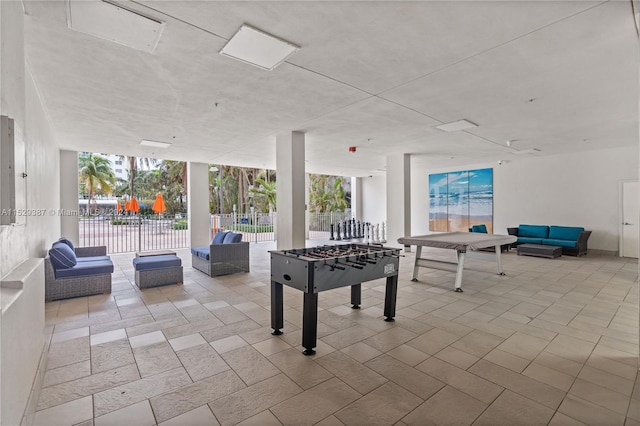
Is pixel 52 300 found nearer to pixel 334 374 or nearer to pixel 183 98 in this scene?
pixel 183 98

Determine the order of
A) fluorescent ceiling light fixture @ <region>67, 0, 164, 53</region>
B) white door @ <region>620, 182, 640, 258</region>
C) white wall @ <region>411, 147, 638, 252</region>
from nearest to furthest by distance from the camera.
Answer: fluorescent ceiling light fixture @ <region>67, 0, 164, 53</region>
white door @ <region>620, 182, 640, 258</region>
white wall @ <region>411, 147, 638, 252</region>

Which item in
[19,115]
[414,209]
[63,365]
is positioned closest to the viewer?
[19,115]

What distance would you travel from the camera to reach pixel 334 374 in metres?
2.69

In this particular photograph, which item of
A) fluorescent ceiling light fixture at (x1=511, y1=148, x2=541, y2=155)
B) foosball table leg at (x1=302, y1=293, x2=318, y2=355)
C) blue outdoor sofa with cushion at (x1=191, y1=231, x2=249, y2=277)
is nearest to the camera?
foosball table leg at (x1=302, y1=293, x2=318, y2=355)

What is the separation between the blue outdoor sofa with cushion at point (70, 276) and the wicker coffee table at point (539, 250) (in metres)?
9.80

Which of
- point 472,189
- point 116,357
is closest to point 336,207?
point 472,189

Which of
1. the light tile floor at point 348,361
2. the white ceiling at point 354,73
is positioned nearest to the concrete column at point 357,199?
the white ceiling at point 354,73

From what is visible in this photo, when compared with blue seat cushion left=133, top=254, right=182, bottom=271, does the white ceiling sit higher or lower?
higher

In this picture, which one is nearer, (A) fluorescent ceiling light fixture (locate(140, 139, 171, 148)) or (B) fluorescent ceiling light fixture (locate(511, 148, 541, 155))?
(A) fluorescent ceiling light fixture (locate(140, 139, 171, 148))

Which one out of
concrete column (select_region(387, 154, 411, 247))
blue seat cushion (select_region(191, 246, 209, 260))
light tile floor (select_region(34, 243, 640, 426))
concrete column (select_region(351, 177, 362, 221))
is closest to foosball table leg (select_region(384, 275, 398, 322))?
light tile floor (select_region(34, 243, 640, 426))

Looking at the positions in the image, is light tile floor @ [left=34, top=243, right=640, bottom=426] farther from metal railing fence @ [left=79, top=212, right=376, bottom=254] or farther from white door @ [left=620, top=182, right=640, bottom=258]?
metal railing fence @ [left=79, top=212, right=376, bottom=254]

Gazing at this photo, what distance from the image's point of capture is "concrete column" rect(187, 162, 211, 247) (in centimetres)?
1045

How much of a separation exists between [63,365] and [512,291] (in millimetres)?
6034

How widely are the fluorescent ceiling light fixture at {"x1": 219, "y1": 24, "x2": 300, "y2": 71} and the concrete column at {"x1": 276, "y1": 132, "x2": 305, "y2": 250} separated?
314cm
